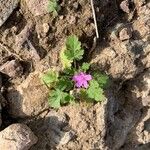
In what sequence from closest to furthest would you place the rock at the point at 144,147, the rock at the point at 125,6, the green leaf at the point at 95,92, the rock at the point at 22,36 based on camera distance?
the green leaf at the point at 95,92 < the rock at the point at 22,36 < the rock at the point at 125,6 < the rock at the point at 144,147

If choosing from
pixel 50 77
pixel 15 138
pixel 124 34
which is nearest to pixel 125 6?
pixel 124 34

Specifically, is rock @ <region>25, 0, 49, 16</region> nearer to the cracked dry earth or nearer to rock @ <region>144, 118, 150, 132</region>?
the cracked dry earth

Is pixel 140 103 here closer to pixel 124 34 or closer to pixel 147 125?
pixel 147 125

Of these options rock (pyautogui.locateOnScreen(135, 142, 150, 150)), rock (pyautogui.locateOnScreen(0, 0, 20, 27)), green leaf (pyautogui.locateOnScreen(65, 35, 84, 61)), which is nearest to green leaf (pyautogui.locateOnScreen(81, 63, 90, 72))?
green leaf (pyautogui.locateOnScreen(65, 35, 84, 61))

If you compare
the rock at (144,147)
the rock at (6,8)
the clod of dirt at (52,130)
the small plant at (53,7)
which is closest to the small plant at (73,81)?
the clod of dirt at (52,130)

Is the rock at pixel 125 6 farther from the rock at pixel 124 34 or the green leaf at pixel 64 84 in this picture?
the green leaf at pixel 64 84

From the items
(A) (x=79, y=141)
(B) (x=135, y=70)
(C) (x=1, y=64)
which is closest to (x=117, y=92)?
(B) (x=135, y=70)
